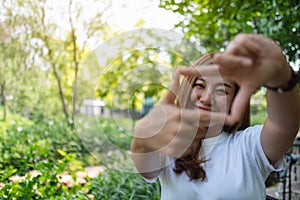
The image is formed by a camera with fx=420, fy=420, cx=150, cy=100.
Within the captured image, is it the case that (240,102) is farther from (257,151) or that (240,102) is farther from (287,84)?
(257,151)

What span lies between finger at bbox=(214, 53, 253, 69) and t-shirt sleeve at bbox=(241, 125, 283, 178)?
48 centimetres

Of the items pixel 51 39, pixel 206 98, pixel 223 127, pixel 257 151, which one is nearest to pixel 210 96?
pixel 206 98

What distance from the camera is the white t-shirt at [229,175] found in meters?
0.80

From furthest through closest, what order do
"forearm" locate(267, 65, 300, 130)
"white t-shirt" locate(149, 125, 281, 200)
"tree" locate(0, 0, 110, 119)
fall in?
"tree" locate(0, 0, 110, 119), "white t-shirt" locate(149, 125, 281, 200), "forearm" locate(267, 65, 300, 130)

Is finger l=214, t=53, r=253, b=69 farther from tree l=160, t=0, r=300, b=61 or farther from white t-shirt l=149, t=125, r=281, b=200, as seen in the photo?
tree l=160, t=0, r=300, b=61

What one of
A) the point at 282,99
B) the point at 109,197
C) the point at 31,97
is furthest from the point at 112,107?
the point at 31,97

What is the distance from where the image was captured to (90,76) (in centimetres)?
60

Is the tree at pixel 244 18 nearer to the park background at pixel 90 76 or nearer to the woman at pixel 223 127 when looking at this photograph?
the park background at pixel 90 76

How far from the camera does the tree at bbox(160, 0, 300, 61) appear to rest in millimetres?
2154

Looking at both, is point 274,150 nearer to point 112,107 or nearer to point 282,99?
point 282,99

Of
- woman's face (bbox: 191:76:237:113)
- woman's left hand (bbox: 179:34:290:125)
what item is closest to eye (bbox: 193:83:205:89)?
woman's face (bbox: 191:76:237:113)

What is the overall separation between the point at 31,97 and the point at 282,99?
3534 millimetres

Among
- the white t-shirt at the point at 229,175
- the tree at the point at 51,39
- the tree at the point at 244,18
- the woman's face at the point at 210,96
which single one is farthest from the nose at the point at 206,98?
the tree at the point at 51,39

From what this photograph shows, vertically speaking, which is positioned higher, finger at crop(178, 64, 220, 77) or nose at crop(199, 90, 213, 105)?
finger at crop(178, 64, 220, 77)
